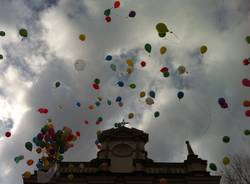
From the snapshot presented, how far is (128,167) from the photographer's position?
1198 inches

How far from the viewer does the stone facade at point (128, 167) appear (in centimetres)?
2877

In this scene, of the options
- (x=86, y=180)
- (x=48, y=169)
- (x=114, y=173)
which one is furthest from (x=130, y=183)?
(x=48, y=169)

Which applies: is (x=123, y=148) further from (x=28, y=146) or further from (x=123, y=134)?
(x=28, y=146)

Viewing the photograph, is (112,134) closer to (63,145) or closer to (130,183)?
(130,183)

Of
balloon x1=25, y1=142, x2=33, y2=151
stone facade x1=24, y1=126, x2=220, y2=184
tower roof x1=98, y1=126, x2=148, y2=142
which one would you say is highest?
tower roof x1=98, y1=126, x2=148, y2=142

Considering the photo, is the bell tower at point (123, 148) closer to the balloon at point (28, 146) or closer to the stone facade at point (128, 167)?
the stone facade at point (128, 167)

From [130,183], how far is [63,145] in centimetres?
1243

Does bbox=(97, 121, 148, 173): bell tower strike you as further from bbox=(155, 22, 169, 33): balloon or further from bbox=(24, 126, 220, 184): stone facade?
bbox=(155, 22, 169, 33): balloon

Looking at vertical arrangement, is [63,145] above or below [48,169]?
above

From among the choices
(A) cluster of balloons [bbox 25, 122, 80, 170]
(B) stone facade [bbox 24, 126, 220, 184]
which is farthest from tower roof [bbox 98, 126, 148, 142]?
(A) cluster of balloons [bbox 25, 122, 80, 170]

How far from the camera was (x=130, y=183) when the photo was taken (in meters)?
28.8

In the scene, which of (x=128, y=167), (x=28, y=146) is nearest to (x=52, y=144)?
(x=28, y=146)

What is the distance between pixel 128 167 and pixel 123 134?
10.6 ft

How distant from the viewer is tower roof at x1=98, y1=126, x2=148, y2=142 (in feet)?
104
